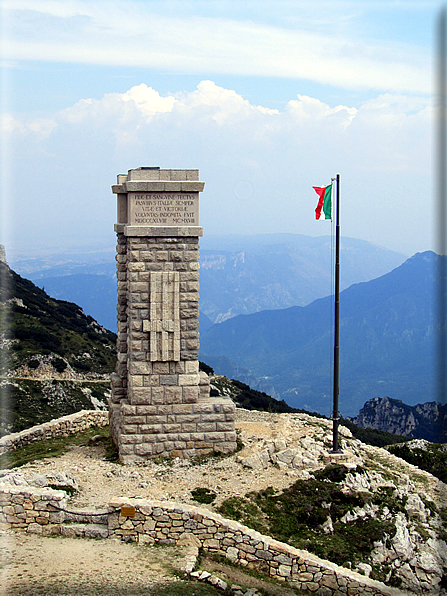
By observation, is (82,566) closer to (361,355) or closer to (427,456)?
(427,456)

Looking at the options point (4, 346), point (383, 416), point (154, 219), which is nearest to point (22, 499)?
point (154, 219)

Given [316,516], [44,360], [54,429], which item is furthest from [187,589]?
[44,360]

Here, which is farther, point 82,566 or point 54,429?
point 54,429

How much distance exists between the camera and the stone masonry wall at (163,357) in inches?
551

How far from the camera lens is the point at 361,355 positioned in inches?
6609

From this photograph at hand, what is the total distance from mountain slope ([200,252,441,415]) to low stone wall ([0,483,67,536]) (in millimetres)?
119627

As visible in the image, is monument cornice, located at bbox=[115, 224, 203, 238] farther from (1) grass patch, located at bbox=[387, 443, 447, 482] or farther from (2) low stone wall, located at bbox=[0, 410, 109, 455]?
(1) grass patch, located at bbox=[387, 443, 447, 482]

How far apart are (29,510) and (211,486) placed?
3672 mm

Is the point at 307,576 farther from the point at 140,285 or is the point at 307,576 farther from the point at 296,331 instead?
the point at 296,331

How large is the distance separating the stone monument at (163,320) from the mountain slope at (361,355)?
→ 11609cm

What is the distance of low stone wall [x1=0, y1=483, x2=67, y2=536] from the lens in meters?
11.0

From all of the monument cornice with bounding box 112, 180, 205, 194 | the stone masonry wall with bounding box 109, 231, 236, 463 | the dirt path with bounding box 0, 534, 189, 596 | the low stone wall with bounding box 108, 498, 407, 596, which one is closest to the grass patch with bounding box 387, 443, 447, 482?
the stone masonry wall with bounding box 109, 231, 236, 463

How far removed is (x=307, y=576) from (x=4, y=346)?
86.4ft

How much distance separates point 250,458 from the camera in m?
13.8
